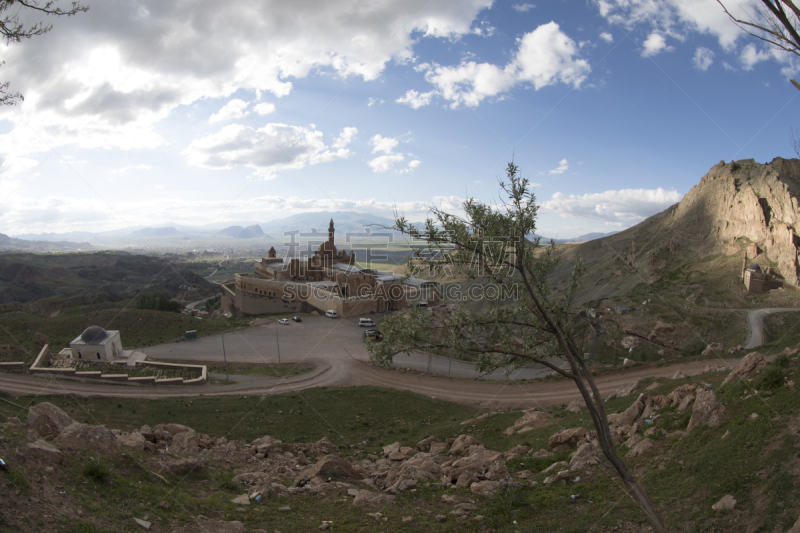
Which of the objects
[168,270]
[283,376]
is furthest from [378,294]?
[168,270]

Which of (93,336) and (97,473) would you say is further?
(93,336)

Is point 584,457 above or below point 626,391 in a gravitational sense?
above

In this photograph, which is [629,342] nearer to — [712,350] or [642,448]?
[712,350]

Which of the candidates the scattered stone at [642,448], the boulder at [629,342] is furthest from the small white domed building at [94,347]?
the boulder at [629,342]

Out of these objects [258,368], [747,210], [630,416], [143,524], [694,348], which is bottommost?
[258,368]

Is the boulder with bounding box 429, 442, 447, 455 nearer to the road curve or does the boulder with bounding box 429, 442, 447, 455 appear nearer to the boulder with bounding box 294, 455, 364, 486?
the boulder with bounding box 294, 455, 364, 486

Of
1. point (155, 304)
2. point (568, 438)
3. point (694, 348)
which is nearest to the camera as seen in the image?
point (568, 438)

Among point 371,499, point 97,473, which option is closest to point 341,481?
point 371,499
